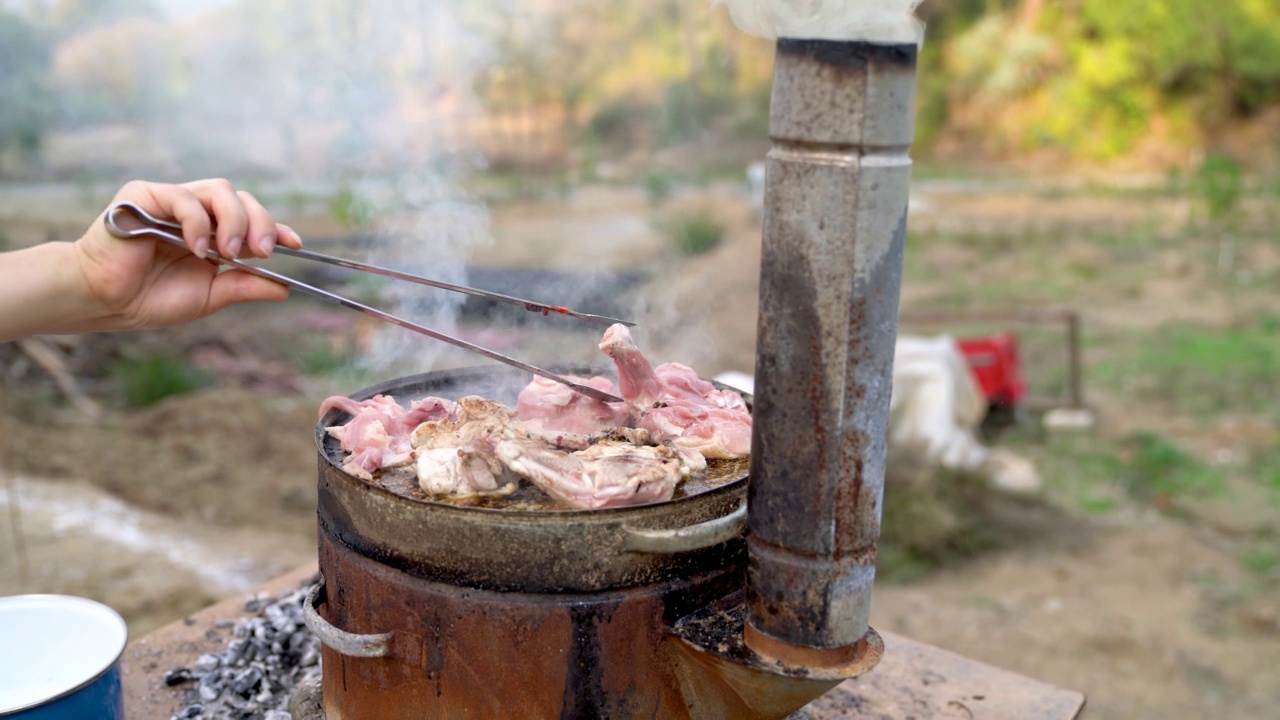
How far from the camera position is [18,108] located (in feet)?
55.0

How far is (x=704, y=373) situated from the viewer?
8.76 meters

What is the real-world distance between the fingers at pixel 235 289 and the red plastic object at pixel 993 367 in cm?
711

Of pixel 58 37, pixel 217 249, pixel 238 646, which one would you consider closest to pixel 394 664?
pixel 217 249

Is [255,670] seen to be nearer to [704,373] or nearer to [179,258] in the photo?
[179,258]

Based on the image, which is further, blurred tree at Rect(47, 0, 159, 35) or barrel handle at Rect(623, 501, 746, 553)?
blurred tree at Rect(47, 0, 159, 35)

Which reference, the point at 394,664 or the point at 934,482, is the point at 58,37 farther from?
the point at 394,664

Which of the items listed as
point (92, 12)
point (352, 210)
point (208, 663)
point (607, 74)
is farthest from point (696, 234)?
point (208, 663)

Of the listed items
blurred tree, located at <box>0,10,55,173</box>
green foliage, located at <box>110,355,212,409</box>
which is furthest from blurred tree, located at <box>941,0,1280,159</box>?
green foliage, located at <box>110,355,212,409</box>

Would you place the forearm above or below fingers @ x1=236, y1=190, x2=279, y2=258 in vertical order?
below

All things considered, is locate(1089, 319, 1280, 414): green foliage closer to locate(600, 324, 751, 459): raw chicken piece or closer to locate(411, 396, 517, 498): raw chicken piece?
locate(600, 324, 751, 459): raw chicken piece

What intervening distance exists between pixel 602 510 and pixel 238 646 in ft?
6.32

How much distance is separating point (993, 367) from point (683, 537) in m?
7.12

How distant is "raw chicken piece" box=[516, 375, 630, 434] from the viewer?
104 inches

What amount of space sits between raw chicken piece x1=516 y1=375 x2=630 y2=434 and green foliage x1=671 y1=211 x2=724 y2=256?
11.6m
